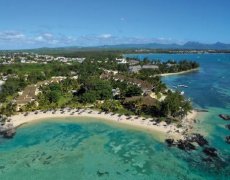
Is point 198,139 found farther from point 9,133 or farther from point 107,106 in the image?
point 9,133

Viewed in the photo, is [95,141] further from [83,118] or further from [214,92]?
[214,92]

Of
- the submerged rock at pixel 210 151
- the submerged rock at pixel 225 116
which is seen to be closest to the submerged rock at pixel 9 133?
the submerged rock at pixel 210 151

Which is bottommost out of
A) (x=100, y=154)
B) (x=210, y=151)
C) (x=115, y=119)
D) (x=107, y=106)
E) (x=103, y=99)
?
(x=100, y=154)

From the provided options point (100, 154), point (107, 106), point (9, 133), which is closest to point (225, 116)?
point (107, 106)

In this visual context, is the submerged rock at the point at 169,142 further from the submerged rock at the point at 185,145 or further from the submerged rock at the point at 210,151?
the submerged rock at the point at 210,151

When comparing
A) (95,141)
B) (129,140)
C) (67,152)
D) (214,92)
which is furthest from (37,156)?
(214,92)

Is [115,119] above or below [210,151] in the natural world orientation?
above
